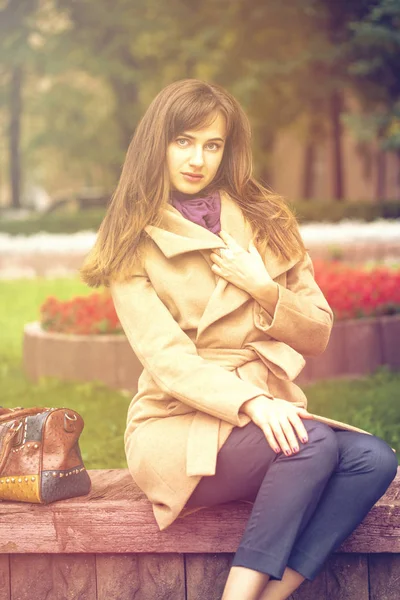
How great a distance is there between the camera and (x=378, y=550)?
3098 millimetres

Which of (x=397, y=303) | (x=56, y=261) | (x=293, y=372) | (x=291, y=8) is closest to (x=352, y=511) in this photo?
(x=293, y=372)

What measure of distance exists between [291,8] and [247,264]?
16.4m

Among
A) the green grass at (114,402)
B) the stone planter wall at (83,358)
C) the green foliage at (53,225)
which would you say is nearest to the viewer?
the green grass at (114,402)

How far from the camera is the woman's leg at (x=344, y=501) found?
285cm

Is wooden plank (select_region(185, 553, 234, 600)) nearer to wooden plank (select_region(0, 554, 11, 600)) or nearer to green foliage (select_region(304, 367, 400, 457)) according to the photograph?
wooden plank (select_region(0, 554, 11, 600))

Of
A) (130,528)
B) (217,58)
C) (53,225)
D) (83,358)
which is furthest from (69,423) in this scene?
(217,58)

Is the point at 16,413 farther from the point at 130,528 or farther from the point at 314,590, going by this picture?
the point at 314,590

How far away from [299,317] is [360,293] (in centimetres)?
435

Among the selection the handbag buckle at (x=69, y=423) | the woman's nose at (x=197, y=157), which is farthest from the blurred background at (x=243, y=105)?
the woman's nose at (x=197, y=157)

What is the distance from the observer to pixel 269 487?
284 cm

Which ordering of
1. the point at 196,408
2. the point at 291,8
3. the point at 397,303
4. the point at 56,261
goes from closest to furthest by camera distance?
1. the point at 196,408
2. the point at 397,303
3. the point at 56,261
4. the point at 291,8

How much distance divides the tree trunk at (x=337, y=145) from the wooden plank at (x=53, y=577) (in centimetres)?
1779

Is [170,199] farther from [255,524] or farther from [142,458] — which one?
[255,524]

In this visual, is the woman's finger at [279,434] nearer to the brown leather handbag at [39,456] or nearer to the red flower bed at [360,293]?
the brown leather handbag at [39,456]
